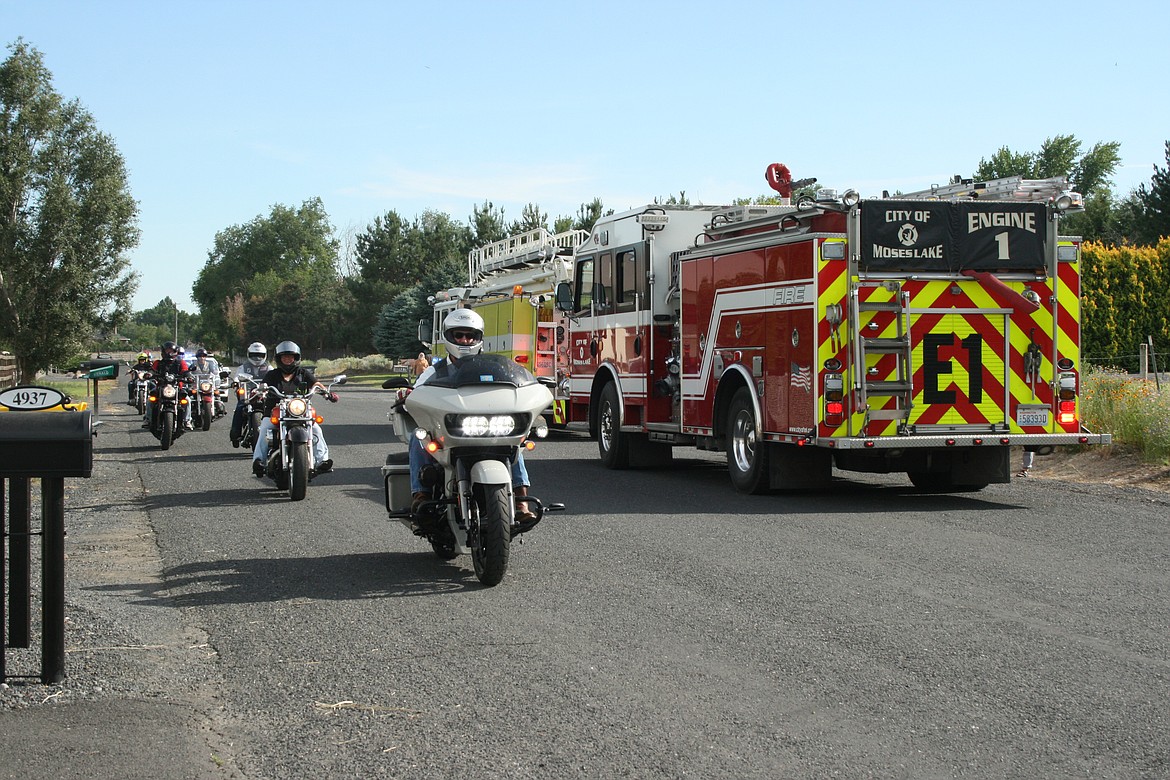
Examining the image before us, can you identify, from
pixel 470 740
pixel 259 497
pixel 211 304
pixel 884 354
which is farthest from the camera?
pixel 211 304

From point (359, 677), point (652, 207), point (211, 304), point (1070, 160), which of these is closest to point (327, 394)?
point (652, 207)

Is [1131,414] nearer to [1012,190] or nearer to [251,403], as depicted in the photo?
[1012,190]

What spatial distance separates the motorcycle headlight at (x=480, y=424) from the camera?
8.13 meters

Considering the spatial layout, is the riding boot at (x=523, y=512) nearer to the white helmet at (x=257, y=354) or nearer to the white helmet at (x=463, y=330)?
the white helmet at (x=463, y=330)

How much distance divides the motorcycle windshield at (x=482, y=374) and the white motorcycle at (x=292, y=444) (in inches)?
207

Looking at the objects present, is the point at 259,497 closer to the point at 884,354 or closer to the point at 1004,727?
the point at 884,354

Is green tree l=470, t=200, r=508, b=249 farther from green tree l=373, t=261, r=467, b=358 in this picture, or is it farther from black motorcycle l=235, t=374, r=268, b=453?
black motorcycle l=235, t=374, r=268, b=453

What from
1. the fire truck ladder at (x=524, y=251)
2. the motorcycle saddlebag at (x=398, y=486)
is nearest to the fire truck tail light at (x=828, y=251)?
the motorcycle saddlebag at (x=398, y=486)

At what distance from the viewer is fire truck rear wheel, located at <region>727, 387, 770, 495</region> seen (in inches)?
532

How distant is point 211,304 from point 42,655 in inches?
6548

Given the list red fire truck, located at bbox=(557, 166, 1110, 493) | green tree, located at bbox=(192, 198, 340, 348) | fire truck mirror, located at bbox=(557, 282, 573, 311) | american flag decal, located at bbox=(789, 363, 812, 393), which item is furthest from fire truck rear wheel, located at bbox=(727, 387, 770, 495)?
green tree, located at bbox=(192, 198, 340, 348)

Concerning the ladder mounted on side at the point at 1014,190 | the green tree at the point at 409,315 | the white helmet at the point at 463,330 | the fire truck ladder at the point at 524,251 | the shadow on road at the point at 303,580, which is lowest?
the shadow on road at the point at 303,580

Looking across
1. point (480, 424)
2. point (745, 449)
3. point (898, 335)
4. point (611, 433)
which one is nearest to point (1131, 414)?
point (898, 335)

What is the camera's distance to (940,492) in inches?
561
